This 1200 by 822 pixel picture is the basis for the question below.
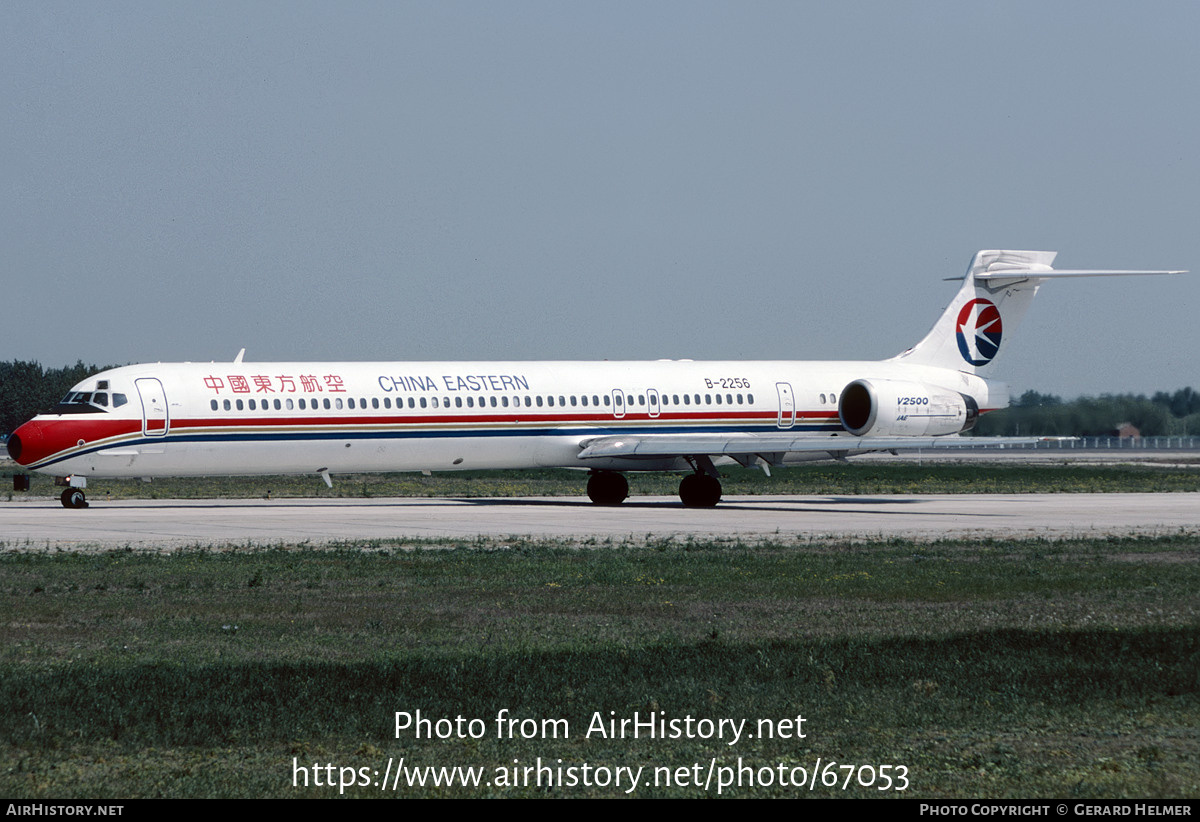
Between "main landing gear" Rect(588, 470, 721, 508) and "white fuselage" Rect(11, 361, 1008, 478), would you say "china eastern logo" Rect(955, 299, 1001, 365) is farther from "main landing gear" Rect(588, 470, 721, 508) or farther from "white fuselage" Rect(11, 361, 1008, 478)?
"main landing gear" Rect(588, 470, 721, 508)

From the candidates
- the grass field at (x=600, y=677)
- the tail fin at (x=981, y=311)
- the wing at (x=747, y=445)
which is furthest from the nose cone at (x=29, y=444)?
the tail fin at (x=981, y=311)

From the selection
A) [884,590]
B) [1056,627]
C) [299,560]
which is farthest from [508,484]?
[1056,627]

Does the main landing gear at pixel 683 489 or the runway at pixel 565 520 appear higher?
the main landing gear at pixel 683 489

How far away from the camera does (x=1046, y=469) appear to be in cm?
6675

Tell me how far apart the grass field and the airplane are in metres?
14.7

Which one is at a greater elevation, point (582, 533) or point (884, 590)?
point (582, 533)

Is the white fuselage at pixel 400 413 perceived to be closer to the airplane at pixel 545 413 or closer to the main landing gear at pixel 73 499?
the airplane at pixel 545 413

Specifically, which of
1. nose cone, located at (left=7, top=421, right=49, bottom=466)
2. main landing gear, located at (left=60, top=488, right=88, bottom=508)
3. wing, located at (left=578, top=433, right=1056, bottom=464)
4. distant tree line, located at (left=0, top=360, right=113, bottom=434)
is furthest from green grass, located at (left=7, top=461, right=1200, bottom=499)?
distant tree line, located at (left=0, top=360, right=113, bottom=434)

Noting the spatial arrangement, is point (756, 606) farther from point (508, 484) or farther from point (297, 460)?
point (508, 484)

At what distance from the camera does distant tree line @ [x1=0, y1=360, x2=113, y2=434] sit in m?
134

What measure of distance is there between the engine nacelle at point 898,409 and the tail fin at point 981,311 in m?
2.64

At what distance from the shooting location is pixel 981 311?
4441 centimetres

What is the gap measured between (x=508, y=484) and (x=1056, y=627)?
1581 inches

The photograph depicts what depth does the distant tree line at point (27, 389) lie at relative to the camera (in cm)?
13438
